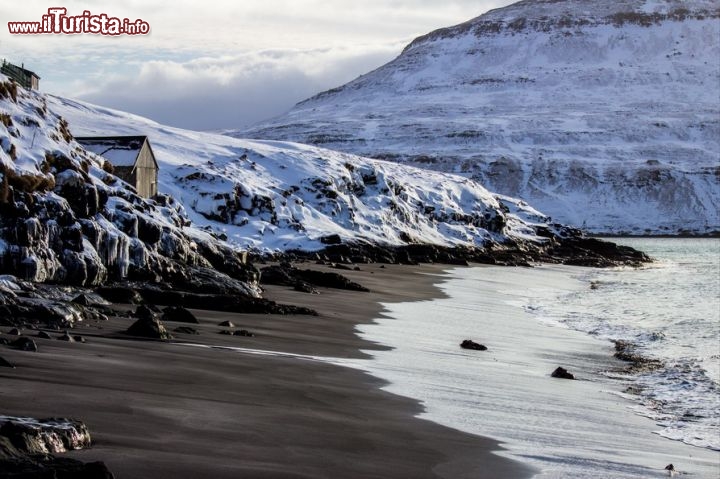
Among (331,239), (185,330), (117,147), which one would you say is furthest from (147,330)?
(331,239)

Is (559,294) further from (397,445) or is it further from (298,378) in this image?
(397,445)

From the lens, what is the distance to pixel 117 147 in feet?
144

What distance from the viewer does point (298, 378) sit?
1337 centimetres

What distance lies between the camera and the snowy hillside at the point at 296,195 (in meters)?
54.9

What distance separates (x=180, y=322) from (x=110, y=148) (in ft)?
88.0

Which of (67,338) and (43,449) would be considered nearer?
(43,449)

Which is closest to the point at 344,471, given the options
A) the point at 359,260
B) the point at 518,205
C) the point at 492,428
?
the point at 492,428

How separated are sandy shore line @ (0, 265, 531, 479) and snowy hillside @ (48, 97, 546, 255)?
34.9 m

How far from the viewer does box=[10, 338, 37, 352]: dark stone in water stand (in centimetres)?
1205

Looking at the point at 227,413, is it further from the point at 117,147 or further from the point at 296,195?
the point at 296,195

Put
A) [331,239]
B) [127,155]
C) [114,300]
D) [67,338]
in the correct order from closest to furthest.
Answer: [67,338]
[114,300]
[127,155]
[331,239]

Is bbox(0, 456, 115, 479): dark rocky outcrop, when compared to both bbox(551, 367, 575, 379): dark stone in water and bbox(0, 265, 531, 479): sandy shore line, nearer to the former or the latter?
bbox(0, 265, 531, 479): sandy shore line

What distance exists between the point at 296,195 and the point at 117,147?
21.7m

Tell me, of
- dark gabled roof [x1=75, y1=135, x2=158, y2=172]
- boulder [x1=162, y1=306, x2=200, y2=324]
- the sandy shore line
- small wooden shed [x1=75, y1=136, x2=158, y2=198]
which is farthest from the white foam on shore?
dark gabled roof [x1=75, y1=135, x2=158, y2=172]
